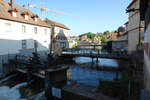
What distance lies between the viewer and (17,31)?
17672mm

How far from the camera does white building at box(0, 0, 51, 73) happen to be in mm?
15828

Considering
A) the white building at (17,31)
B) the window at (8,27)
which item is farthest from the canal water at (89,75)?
the window at (8,27)

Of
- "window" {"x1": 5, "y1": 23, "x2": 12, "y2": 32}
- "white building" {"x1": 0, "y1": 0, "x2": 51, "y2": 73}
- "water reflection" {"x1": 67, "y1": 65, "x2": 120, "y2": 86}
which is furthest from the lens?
"window" {"x1": 5, "y1": 23, "x2": 12, "y2": 32}

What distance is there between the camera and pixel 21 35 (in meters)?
18.3

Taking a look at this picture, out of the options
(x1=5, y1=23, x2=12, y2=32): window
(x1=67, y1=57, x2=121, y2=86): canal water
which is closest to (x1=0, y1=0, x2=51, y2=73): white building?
(x1=5, y1=23, x2=12, y2=32): window

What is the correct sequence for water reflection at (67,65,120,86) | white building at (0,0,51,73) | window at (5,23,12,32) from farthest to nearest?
window at (5,23,12,32) → white building at (0,0,51,73) → water reflection at (67,65,120,86)

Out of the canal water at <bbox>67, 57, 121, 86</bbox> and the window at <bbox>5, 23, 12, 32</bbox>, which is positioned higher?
the window at <bbox>5, 23, 12, 32</bbox>

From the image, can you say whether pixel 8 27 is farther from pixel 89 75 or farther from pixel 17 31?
pixel 89 75

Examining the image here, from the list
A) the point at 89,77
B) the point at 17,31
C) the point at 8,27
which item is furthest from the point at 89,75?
the point at 8,27

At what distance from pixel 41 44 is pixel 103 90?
1814 cm

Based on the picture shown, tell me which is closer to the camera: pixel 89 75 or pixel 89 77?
pixel 89 77

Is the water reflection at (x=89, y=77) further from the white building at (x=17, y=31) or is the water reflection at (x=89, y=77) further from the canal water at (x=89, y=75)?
the white building at (x=17, y=31)

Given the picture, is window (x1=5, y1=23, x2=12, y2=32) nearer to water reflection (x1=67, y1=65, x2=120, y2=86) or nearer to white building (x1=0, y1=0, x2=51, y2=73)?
white building (x1=0, y1=0, x2=51, y2=73)

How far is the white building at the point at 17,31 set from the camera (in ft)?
51.9
